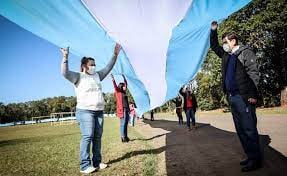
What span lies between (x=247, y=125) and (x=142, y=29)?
79.7 inches

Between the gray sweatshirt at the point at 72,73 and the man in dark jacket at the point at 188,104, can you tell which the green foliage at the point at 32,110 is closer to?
the man in dark jacket at the point at 188,104

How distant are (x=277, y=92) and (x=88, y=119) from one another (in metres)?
28.3

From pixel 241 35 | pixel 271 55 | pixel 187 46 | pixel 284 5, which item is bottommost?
pixel 187 46

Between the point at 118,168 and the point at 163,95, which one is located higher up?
the point at 163,95

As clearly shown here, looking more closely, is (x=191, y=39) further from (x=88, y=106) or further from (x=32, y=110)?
(x=32, y=110)

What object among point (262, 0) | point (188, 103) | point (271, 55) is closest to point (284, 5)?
point (262, 0)

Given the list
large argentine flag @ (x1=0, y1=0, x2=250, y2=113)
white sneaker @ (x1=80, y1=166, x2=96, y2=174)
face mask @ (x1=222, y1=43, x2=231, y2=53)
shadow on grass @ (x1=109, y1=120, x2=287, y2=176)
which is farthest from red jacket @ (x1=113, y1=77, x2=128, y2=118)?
face mask @ (x1=222, y1=43, x2=231, y2=53)

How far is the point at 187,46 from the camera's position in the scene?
185 inches

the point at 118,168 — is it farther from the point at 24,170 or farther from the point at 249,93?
the point at 249,93

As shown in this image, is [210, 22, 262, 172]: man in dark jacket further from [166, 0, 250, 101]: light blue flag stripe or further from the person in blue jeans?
the person in blue jeans

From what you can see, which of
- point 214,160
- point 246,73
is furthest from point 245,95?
point 214,160

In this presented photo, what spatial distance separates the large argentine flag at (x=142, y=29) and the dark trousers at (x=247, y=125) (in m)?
1.13

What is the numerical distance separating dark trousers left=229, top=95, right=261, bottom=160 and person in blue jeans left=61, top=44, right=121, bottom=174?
6.87ft

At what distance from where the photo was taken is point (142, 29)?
13.8ft
